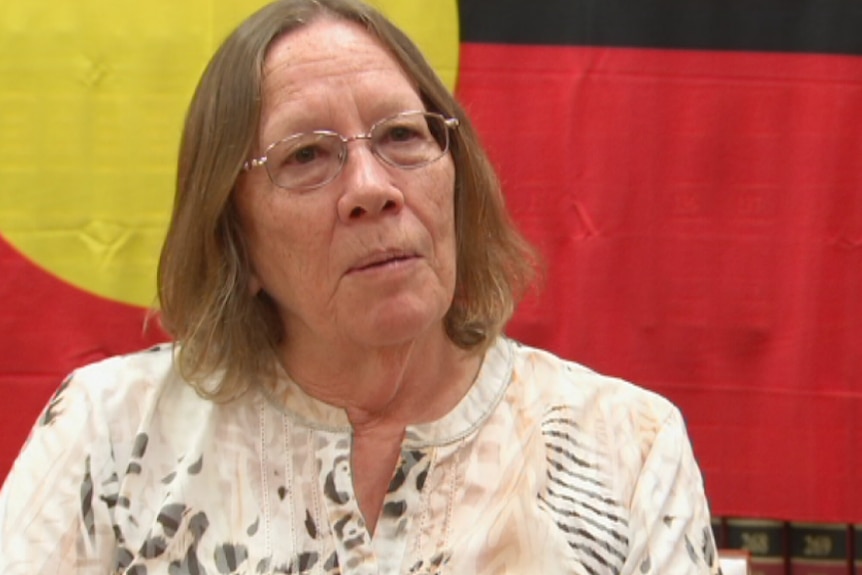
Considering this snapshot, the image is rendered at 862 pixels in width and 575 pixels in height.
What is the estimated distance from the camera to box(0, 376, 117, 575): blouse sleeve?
53.7 inches

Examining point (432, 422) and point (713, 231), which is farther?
point (713, 231)

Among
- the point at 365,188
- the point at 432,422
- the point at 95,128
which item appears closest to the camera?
the point at 365,188

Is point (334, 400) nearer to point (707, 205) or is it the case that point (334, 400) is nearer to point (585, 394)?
point (585, 394)

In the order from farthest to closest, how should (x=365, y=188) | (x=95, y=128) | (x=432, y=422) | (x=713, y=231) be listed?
(x=95, y=128) → (x=713, y=231) → (x=432, y=422) → (x=365, y=188)

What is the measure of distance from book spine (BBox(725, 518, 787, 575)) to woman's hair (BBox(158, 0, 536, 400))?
872 millimetres

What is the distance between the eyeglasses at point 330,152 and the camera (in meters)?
1.39

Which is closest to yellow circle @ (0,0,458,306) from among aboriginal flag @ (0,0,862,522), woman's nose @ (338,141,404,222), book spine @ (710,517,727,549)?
aboriginal flag @ (0,0,862,522)

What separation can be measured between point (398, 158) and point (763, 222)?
0.96m

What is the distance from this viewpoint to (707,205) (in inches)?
84.2

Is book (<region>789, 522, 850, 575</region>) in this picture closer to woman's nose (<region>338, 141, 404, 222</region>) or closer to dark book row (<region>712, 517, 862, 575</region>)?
dark book row (<region>712, 517, 862, 575</region>)

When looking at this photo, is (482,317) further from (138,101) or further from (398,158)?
(138,101)

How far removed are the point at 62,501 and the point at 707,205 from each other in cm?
125

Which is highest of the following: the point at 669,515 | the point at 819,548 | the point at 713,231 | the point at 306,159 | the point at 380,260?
the point at 306,159

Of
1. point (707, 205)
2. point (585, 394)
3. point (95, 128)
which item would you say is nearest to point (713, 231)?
point (707, 205)
